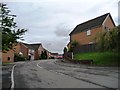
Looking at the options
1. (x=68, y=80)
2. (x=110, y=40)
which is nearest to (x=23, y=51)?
(x=110, y=40)

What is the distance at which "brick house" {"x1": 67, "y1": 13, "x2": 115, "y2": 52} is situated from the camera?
195ft

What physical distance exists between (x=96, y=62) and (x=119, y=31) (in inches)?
266

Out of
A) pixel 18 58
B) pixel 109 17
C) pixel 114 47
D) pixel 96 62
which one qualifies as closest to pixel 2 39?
pixel 96 62

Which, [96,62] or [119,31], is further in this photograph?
[96,62]

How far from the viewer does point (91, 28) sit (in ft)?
204

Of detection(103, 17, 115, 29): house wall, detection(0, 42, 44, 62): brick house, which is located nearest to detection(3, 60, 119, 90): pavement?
detection(103, 17, 115, 29): house wall

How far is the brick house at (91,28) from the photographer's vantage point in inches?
2341

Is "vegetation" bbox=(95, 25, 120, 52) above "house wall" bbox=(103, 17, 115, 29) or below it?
below

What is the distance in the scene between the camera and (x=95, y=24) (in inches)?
2421

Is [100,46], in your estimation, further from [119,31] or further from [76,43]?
[76,43]

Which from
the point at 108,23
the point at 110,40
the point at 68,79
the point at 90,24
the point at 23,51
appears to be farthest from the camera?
the point at 23,51

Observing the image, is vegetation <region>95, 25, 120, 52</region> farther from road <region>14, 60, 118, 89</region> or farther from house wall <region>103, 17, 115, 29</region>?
house wall <region>103, 17, 115, 29</region>

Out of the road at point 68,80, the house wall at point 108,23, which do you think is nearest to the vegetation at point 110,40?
the road at point 68,80

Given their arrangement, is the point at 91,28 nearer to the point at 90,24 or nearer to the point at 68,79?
the point at 90,24
